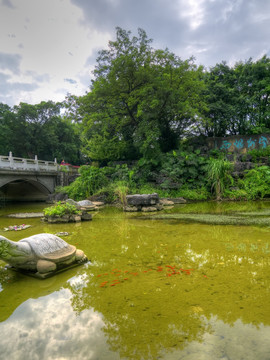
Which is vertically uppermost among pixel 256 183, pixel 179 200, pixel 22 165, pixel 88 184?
pixel 22 165

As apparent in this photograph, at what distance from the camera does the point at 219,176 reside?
41.2 ft

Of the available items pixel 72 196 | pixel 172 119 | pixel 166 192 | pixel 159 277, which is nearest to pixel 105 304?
pixel 159 277

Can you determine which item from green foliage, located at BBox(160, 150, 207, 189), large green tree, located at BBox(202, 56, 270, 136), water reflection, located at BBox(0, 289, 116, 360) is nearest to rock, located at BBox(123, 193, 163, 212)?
green foliage, located at BBox(160, 150, 207, 189)

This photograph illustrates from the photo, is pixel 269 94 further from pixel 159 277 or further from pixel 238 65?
pixel 159 277

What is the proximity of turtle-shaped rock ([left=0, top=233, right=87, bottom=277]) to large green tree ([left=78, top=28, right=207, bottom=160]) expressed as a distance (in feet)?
35.4

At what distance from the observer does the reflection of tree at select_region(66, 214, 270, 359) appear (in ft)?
5.79

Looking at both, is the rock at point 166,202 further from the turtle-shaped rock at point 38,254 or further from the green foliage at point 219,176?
the turtle-shaped rock at point 38,254

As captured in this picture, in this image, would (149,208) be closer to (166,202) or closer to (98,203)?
(166,202)

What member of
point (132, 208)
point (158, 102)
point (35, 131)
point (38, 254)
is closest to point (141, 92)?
point (158, 102)

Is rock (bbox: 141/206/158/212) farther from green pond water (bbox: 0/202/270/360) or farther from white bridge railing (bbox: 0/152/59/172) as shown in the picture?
white bridge railing (bbox: 0/152/59/172)

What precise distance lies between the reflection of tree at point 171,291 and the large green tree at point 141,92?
10.2 metres

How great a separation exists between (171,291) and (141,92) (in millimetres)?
12347

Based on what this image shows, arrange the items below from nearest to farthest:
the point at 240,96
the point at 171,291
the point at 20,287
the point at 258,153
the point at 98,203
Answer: the point at 171,291 < the point at 20,287 < the point at 98,203 < the point at 258,153 < the point at 240,96

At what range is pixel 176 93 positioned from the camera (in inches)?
533
